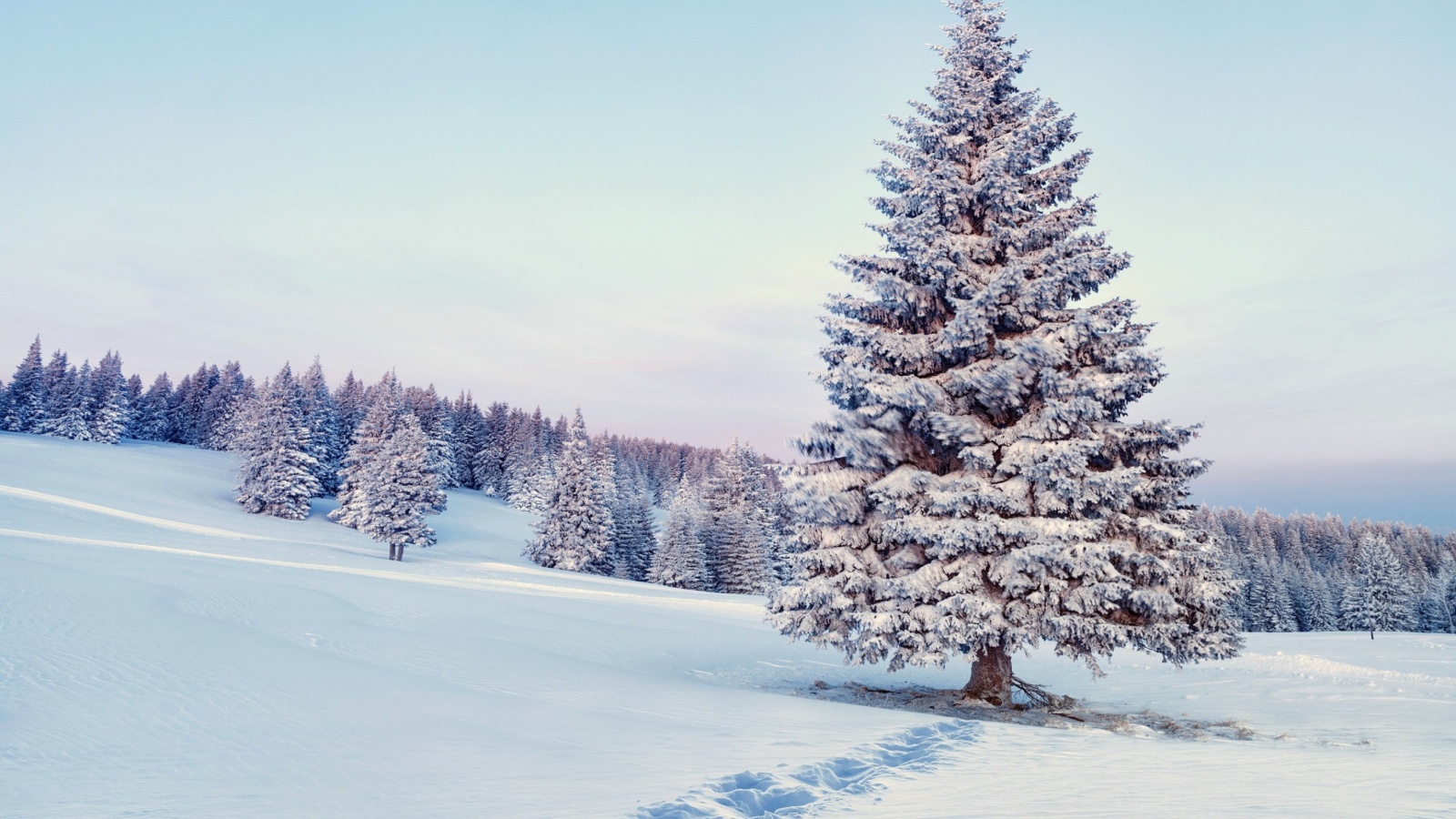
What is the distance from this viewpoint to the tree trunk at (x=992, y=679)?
11.4 meters

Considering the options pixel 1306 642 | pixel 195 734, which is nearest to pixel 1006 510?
pixel 195 734

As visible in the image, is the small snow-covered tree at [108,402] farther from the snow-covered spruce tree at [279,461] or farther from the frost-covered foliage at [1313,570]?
the frost-covered foliage at [1313,570]

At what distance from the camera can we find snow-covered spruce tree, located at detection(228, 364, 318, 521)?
52406 millimetres

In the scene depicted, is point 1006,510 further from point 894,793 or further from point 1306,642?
point 1306,642

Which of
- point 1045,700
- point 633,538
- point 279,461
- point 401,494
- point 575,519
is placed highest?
point 279,461

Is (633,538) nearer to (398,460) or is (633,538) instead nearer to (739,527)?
(739,527)

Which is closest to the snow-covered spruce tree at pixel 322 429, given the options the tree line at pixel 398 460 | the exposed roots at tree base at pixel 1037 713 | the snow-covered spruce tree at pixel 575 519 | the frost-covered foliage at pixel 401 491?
the tree line at pixel 398 460

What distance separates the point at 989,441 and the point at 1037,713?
4.08 metres

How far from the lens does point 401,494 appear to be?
141 ft

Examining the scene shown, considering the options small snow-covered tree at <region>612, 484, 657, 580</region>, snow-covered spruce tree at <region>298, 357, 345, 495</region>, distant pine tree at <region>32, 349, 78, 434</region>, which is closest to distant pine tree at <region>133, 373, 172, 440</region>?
distant pine tree at <region>32, 349, 78, 434</region>

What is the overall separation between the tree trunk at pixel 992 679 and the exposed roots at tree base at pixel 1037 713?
0.15 metres

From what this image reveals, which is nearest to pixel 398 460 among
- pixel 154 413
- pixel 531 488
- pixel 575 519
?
pixel 575 519

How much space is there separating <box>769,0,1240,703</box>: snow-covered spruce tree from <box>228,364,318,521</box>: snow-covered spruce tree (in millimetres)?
51651

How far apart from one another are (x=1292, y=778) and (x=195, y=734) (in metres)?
8.47
